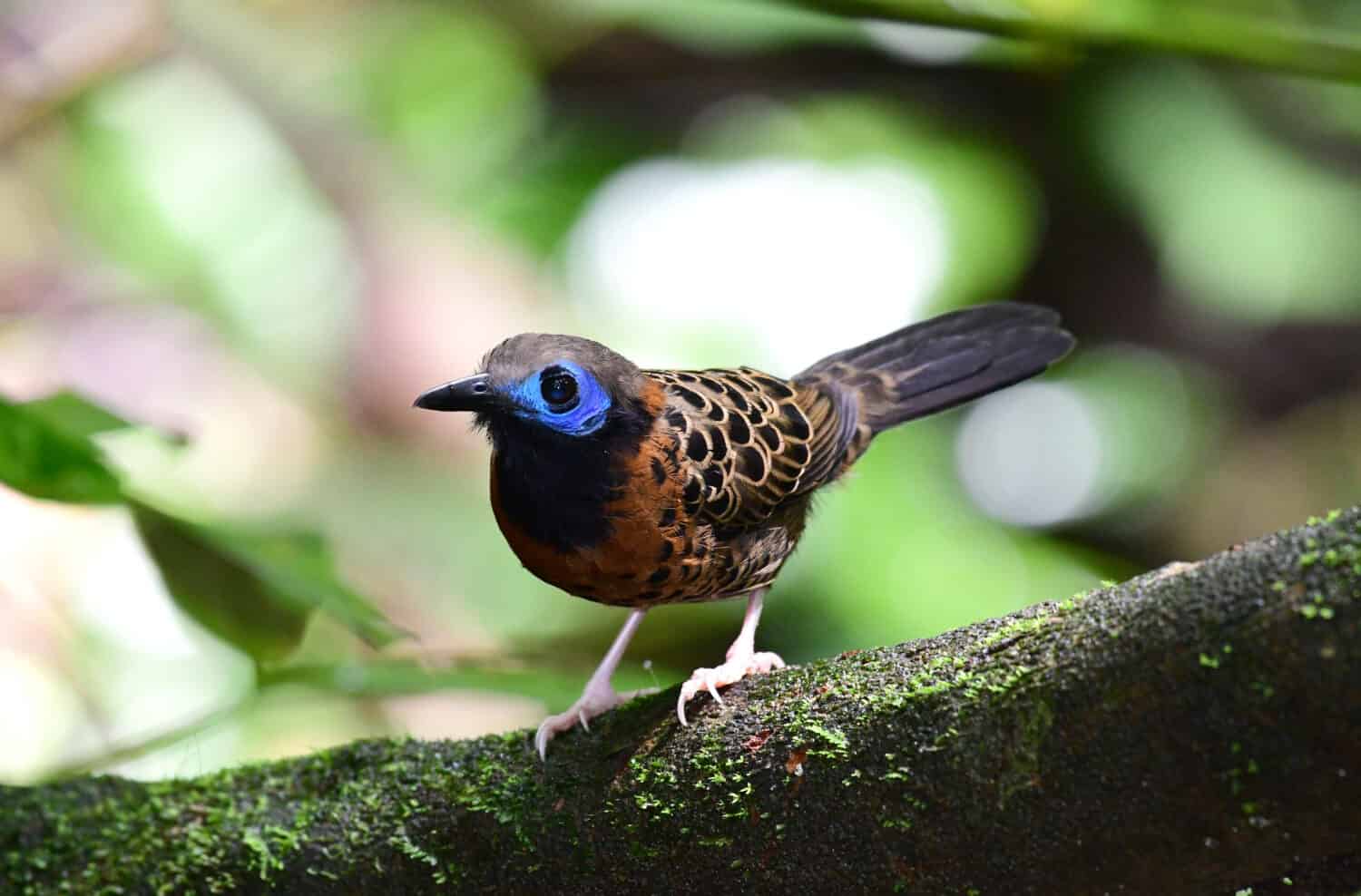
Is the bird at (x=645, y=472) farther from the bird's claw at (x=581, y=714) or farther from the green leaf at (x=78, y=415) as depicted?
the green leaf at (x=78, y=415)

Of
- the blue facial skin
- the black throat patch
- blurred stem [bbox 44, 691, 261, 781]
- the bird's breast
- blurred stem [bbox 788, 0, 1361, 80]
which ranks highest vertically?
blurred stem [bbox 788, 0, 1361, 80]

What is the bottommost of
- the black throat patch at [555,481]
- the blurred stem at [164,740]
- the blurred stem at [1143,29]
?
the blurred stem at [164,740]

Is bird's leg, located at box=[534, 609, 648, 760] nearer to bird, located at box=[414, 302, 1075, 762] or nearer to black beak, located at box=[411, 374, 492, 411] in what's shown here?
bird, located at box=[414, 302, 1075, 762]

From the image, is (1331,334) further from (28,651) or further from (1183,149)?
(28,651)

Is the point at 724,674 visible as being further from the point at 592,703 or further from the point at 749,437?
the point at 749,437

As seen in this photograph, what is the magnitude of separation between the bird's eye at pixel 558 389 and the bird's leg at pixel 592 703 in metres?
0.65

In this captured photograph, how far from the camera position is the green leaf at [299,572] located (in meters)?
2.54

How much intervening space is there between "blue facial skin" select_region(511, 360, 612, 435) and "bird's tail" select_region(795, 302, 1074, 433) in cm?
122

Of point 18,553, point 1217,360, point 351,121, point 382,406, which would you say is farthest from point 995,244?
point 18,553

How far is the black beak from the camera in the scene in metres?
2.57

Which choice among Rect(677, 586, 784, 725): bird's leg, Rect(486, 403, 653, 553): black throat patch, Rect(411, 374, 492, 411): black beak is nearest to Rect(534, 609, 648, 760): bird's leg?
Rect(677, 586, 784, 725): bird's leg

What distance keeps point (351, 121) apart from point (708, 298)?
2.49 m

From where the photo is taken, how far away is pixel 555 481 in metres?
2.73

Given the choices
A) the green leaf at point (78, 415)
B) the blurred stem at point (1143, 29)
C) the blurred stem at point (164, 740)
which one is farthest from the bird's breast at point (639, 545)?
the blurred stem at point (1143, 29)
